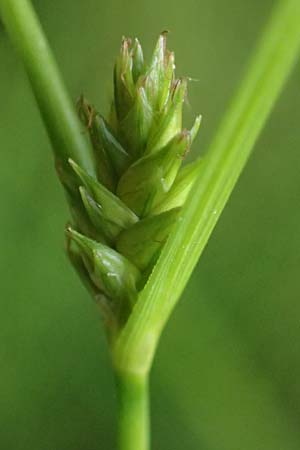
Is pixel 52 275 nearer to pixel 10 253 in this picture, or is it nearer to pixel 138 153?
pixel 10 253

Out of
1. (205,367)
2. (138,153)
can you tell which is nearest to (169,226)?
(138,153)

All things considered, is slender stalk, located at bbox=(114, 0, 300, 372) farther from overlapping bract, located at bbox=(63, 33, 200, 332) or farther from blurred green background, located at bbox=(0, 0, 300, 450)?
blurred green background, located at bbox=(0, 0, 300, 450)

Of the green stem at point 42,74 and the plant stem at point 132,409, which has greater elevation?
the green stem at point 42,74

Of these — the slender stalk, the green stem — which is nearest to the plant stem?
the slender stalk

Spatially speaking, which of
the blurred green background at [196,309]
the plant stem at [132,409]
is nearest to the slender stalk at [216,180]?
the plant stem at [132,409]

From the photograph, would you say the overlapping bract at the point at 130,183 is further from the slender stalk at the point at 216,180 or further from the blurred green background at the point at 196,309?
the blurred green background at the point at 196,309

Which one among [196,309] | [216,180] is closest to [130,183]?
[216,180]

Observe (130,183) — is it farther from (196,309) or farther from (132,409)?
(196,309)
